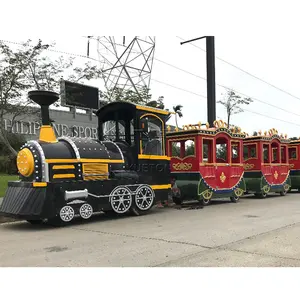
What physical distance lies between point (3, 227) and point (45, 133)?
2.38m

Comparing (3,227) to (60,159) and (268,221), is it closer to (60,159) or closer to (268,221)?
(60,159)

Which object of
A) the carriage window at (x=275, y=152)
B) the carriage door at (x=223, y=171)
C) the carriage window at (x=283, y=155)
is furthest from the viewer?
the carriage window at (x=283, y=155)

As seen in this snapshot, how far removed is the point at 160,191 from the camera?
11.2 m

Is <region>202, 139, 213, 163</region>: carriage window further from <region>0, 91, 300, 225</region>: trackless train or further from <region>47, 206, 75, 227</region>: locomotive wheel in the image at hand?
<region>47, 206, 75, 227</region>: locomotive wheel

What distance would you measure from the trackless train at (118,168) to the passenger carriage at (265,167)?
1.55m

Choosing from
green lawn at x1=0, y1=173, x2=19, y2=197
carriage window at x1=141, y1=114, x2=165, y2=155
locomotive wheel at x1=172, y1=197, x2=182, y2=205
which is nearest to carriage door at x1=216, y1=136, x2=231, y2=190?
locomotive wheel at x1=172, y1=197, x2=182, y2=205

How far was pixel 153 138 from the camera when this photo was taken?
1095 centimetres

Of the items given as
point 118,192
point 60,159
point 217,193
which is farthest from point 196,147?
point 60,159

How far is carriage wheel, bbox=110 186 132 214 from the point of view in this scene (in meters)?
9.77

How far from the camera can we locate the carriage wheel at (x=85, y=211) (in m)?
9.02

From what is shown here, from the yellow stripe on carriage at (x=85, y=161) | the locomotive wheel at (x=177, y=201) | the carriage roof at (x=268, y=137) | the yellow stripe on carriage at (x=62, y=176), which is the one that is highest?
the carriage roof at (x=268, y=137)

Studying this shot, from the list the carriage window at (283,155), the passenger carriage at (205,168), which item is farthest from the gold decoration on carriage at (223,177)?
the carriage window at (283,155)

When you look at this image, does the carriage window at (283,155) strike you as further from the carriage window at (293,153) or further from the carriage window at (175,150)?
the carriage window at (175,150)

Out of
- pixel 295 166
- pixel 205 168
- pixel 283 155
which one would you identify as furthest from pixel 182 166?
pixel 295 166
